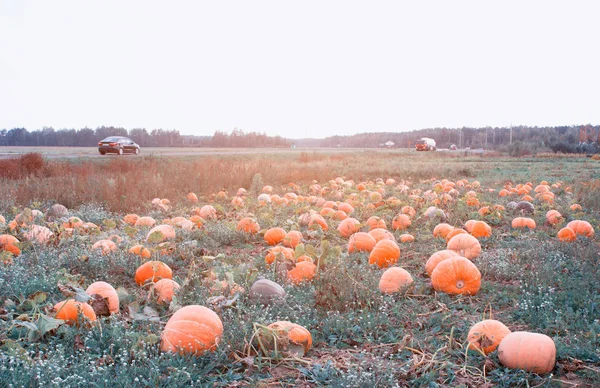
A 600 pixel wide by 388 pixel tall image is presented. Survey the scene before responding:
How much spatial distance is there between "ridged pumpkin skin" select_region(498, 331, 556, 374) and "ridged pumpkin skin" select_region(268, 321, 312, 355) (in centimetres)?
124

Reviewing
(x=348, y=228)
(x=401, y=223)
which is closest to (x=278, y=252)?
(x=348, y=228)

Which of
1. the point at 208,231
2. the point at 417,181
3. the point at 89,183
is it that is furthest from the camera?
the point at 417,181

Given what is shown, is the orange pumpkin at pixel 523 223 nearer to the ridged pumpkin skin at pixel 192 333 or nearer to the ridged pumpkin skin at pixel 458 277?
the ridged pumpkin skin at pixel 458 277

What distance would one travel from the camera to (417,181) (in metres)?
14.9

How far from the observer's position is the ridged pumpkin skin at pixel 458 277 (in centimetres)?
404

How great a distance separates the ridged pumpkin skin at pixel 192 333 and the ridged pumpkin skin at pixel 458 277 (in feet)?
6.89

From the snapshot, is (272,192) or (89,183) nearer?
(89,183)

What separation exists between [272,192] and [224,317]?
854 centimetres

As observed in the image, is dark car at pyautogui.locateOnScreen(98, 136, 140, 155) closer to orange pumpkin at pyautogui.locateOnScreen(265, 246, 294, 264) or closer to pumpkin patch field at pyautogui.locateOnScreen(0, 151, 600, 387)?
pumpkin patch field at pyautogui.locateOnScreen(0, 151, 600, 387)

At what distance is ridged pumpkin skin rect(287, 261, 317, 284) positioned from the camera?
14.0 feet

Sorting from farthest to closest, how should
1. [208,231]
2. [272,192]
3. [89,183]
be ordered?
[272,192]
[89,183]
[208,231]

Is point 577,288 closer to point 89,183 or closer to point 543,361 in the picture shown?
point 543,361

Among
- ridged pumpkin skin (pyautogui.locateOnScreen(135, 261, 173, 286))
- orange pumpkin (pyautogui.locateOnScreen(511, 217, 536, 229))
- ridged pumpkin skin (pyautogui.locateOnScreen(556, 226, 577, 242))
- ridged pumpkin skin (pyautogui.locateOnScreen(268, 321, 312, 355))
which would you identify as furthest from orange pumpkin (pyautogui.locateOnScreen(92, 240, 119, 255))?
orange pumpkin (pyautogui.locateOnScreen(511, 217, 536, 229))

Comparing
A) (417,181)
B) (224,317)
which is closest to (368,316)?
(224,317)
